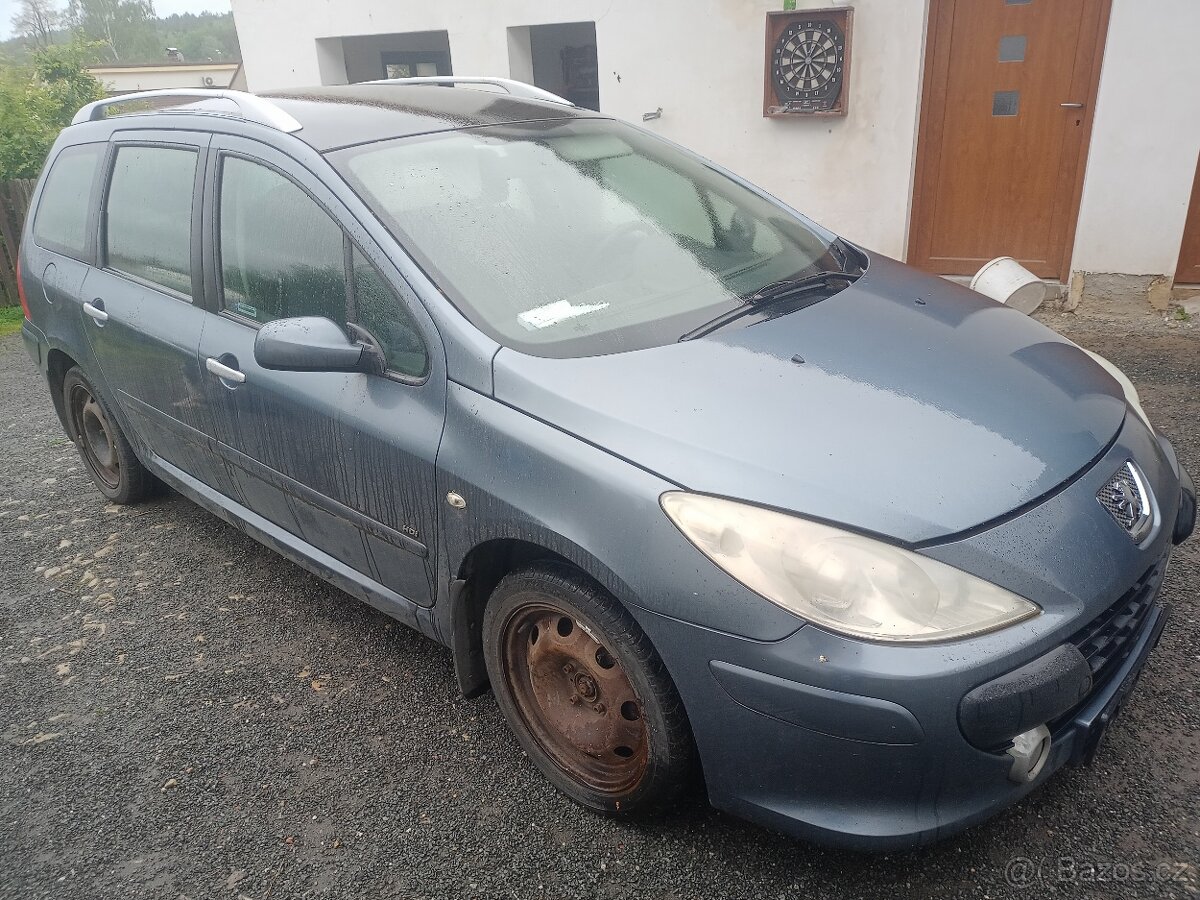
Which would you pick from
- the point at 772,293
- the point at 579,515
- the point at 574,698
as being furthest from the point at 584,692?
the point at 772,293

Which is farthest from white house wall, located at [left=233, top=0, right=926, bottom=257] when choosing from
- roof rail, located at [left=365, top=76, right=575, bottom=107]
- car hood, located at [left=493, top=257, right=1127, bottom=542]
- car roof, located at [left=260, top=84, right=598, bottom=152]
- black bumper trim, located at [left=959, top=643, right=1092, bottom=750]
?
black bumper trim, located at [left=959, top=643, right=1092, bottom=750]

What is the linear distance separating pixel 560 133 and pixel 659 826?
2.19 metres

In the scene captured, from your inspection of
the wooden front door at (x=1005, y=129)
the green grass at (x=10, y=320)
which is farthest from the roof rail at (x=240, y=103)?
the green grass at (x=10, y=320)

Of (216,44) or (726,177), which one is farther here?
(216,44)

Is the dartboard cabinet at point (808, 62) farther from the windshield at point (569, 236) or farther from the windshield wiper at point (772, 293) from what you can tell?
the windshield wiper at point (772, 293)

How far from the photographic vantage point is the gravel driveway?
6.95ft

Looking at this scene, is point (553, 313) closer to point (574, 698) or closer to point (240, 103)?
point (574, 698)

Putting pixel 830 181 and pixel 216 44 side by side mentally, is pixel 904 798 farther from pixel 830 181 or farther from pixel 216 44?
pixel 216 44

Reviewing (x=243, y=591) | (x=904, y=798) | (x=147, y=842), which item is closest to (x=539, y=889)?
(x=904, y=798)

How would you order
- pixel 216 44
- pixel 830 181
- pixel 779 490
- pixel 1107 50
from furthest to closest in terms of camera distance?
pixel 216 44
pixel 830 181
pixel 1107 50
pixel 779 490

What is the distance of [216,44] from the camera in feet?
225

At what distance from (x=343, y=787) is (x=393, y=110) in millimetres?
2134

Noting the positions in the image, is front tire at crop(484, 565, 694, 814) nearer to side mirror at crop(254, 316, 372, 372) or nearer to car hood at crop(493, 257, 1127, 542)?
car hood at crop(493, 257, 1127, 542)

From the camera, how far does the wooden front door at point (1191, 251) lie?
5.77 m
